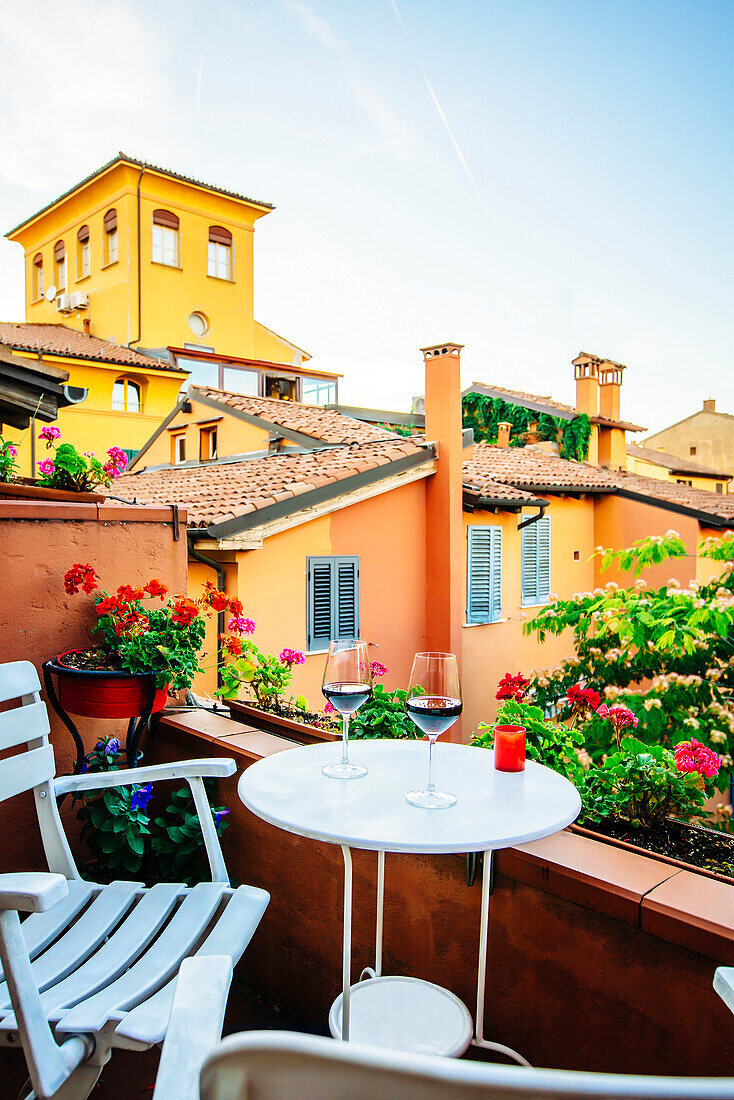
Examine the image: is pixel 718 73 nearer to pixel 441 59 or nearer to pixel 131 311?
pixel 441 59

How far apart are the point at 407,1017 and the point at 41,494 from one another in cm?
229

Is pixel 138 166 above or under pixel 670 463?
above

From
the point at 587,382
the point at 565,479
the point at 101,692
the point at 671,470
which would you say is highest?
the point at 587,382

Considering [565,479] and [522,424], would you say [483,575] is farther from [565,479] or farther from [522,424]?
[522,424]

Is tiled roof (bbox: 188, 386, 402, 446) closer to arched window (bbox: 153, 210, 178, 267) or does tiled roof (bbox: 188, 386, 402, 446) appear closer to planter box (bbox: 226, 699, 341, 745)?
planter box (bbox: 226, 699, 341, 745)

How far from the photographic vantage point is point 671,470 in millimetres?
26672

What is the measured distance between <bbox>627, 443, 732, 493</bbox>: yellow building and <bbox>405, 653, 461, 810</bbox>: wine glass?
26126 millimetres

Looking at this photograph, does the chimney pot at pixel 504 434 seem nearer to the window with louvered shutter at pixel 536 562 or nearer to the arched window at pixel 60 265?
the window with louvered shutter at pixel 536 562

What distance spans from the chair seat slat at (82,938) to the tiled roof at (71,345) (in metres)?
19.5

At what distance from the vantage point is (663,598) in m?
6.66

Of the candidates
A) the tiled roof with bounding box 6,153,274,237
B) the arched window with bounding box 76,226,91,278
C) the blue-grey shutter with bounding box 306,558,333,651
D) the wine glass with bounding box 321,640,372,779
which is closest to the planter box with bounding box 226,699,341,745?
the wine glass with bounding box 321,640,372,779

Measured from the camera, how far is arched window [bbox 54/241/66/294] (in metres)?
26.1

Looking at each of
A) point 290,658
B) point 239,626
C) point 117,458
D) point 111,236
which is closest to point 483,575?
point 290,658

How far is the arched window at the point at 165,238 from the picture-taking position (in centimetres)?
2367
